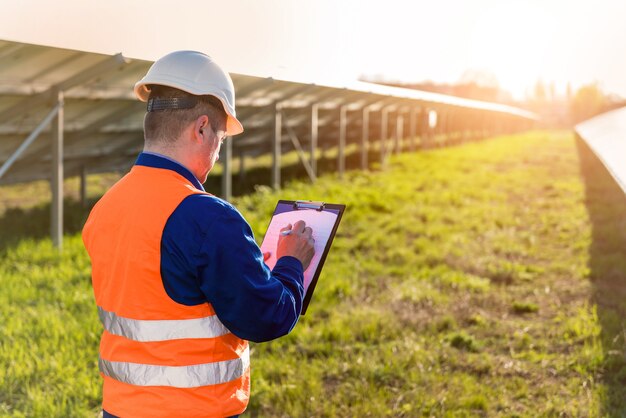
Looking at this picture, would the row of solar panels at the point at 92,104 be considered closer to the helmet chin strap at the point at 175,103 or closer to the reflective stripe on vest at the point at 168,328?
the helmet chin strap at the point at 175,103

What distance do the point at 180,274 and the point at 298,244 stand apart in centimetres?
44

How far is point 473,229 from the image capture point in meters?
9.59

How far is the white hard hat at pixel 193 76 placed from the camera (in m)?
1.99

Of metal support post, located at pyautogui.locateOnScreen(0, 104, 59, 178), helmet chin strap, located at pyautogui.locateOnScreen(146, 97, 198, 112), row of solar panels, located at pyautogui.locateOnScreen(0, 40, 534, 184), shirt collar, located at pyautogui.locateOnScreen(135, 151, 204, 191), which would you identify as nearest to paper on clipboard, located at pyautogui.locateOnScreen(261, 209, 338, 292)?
shirt collar, located at pyautogui.locateOnScreen(135, 151, 204, 191)

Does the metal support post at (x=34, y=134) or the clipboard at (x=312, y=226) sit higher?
the metal support post at (x=34, y=134)

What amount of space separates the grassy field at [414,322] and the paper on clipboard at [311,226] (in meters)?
1.88

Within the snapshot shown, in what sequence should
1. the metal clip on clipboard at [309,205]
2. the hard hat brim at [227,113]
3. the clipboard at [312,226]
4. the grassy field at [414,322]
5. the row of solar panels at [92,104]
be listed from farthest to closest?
the row of solar panels at [92,104] < the grassy field at [414,322] < the metal clip on clipboard at [309,205] < the clipboard at [312,226] < the hard hat brim at [227,113]

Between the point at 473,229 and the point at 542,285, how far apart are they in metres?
2.78

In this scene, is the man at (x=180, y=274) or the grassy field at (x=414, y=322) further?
the grassy field at (x=414, y=322)

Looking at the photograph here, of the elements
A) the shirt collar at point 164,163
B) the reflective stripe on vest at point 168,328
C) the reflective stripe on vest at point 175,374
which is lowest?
the reflective stripe on vest at point 175,374

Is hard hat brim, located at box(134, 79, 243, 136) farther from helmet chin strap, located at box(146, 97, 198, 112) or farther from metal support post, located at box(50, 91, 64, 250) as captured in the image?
metal support post, located at box(50, 91, 64, 250)

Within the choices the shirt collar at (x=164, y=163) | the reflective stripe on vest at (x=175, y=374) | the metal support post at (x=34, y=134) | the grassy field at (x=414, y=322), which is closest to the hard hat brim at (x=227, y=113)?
the shirt collar at (x=164, y=163)

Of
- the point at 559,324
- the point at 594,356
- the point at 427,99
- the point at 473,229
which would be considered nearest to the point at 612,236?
the point at 473,229

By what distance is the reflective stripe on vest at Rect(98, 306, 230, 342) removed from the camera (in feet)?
6.42
